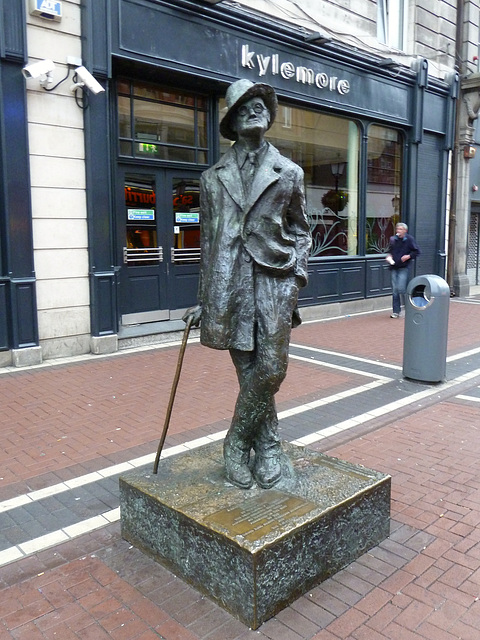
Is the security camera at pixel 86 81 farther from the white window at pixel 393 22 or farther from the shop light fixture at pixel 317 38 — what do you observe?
the white window at pixel 393 22

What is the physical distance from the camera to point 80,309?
8.54 m

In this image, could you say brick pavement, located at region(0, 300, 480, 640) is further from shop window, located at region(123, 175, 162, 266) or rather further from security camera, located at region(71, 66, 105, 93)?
security camera, located at region(71, 66, 105, 93)

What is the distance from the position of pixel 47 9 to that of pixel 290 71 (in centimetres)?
488

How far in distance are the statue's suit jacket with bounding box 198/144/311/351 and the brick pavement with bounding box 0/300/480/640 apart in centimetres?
135

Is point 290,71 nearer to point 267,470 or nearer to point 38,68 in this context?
point 38,68

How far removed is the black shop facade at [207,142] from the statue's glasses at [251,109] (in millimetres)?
5578

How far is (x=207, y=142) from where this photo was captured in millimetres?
10328

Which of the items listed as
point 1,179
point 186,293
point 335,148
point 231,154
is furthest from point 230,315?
point 335,148

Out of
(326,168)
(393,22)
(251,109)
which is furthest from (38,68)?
(393,22)

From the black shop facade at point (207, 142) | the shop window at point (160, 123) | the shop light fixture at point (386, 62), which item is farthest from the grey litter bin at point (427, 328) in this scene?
the shop light fixture at point (386, 62)

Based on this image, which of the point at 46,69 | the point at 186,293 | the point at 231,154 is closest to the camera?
the point at 231,154

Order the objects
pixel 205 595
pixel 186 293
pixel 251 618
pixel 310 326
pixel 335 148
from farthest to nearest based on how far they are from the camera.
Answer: pixel 335 148 < pixel 310 326 < pixel 186 293 < pixel 205 595 < pixel 251 618

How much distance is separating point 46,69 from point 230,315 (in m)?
5.81

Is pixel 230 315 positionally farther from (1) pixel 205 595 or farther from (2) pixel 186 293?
(2) pixel 186 293
